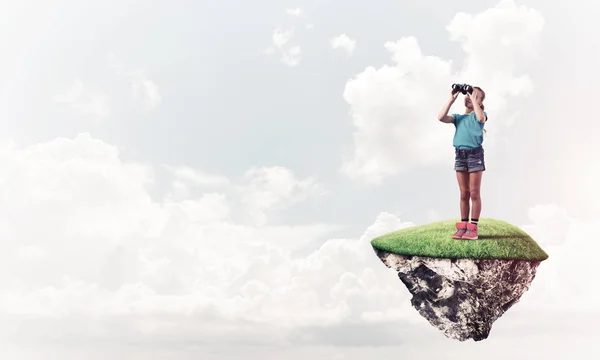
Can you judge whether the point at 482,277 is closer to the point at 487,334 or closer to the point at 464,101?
the point at 487,334

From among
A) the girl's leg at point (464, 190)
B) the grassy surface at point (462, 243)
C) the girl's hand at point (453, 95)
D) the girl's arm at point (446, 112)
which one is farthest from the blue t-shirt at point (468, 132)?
the grassy surface at point (462, 243)

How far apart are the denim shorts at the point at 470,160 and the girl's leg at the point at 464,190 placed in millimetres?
112

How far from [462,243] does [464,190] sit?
3.14 feet

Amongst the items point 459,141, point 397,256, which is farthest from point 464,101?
point 397,256

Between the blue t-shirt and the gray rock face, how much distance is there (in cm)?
209

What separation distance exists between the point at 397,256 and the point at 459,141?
2.43 meters

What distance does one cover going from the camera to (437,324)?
550 inches

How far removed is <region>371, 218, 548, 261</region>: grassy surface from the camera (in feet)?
43.9

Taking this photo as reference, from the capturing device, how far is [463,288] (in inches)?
531

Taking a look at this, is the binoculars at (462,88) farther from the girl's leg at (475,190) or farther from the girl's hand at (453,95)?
the girl's leg at (475,190)

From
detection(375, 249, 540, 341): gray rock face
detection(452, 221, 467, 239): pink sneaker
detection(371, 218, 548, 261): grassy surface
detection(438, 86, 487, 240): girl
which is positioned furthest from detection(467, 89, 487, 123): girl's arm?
detection(375, 249, 540, 341): gray rock face

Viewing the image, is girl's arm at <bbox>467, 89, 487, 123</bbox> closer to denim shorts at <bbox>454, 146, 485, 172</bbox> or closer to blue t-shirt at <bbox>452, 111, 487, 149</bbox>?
blue t-shirt at <bbox>452, 111, 487, 149</bbox>

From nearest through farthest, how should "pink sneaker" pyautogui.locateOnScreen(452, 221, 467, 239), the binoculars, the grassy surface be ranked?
1. the grassy surface
2. the binoculars
3. "pink sneaker" pyautogui.locateOnScreen(452, 221, 467, 239)

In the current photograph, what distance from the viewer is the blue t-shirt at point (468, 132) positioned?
13477 millimetres
